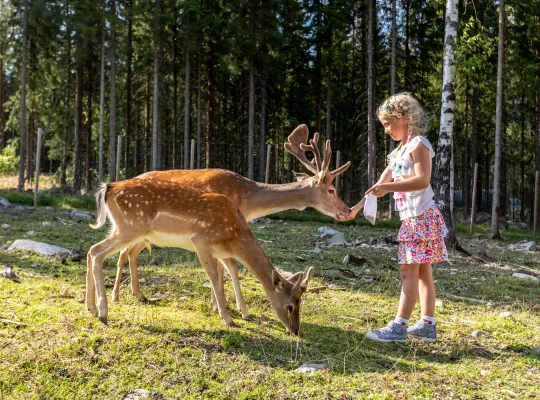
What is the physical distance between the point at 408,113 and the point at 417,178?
64 cm

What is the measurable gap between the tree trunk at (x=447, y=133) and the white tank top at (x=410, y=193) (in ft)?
21.6

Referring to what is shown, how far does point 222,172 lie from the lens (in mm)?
6477

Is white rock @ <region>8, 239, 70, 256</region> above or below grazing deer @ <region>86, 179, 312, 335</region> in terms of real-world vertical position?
below

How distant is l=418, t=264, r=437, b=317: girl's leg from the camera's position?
4883 mm

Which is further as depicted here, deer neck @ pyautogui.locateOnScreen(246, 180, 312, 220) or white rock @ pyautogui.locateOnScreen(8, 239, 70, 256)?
white rock @ pyautogui.locateOnScreen(8, 239, 70, 256)

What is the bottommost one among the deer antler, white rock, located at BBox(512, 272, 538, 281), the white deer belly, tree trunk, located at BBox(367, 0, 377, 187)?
white rock, located at BBox(512, 272, 538, 281)

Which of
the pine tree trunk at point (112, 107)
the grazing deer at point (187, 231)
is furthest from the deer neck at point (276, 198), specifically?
the pine tree trunk at point (112, 107)

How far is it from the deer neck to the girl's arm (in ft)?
7.00

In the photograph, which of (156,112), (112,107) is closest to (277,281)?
(156,112)

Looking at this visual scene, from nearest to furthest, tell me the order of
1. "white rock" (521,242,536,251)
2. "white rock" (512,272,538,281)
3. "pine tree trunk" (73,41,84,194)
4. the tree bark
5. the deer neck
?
the deer neck → "white rock" (512,272,538,281) → "white rock" (521,242,536,251) → the tree bark → "pine tree trunk" (73,41,84,194)

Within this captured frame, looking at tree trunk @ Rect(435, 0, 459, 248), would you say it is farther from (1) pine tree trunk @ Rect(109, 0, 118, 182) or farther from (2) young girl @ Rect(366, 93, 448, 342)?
(1) pine tree trunk @ Rect(109, 0, 118, 182)

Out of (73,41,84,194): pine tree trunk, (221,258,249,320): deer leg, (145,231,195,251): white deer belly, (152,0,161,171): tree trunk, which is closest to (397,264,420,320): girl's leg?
(221,258,249,320): deer leg

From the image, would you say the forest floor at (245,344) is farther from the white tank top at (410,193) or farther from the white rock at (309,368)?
the white tank top at (410,193)

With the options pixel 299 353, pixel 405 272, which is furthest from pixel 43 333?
pixel 405 272
